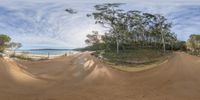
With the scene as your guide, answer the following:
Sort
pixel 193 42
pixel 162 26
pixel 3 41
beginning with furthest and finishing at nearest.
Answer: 1. pixel 162 26
2. pixel 193 42
3. pixel 3 41

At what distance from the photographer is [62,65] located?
7.54 meters

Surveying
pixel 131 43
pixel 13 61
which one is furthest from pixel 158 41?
pixel 13 61

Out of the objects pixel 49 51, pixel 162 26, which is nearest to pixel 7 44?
pixel 49 51

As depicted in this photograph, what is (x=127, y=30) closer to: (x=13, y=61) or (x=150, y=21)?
(x=150, y=21)

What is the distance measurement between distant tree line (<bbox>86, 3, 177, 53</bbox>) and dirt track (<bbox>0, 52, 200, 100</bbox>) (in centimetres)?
35

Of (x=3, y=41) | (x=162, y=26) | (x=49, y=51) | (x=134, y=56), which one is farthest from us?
(x=162, y=26)

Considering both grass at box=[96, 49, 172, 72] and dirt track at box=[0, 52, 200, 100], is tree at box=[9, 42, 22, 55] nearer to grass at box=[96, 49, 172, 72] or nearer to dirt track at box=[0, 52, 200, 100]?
dirt track at box=[0, 52, 200, 100]

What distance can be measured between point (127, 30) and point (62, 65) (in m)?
1.21

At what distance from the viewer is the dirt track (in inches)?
279

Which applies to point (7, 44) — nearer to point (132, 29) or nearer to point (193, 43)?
Answer: point (132, 29)

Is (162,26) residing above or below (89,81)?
above

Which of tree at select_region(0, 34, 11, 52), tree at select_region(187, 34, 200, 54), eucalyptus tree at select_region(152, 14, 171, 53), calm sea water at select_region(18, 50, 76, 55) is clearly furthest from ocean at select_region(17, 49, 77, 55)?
tree at select_region(187, 34, 200, 54)

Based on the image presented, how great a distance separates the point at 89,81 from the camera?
766 cm

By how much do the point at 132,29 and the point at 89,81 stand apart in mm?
1126
